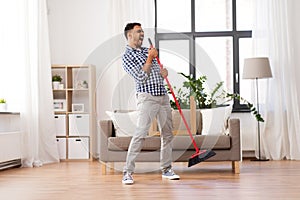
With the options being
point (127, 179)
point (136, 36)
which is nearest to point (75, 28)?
point (136, 36)

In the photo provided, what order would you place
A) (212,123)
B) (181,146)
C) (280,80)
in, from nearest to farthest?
(181,146) → (212,123) → (280,80)

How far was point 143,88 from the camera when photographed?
4230 mm

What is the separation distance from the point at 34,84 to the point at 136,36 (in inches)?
92.6

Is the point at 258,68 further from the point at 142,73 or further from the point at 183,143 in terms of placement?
the point at 142,73

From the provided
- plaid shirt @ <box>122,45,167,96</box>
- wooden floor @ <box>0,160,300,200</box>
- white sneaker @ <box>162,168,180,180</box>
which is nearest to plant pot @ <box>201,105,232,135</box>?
wooden floor @ <box>0,160,300,200</box>

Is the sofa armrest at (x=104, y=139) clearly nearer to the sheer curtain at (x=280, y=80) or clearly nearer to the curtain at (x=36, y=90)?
the curtain at (x=36, y=90)

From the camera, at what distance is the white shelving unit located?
680 centimetres

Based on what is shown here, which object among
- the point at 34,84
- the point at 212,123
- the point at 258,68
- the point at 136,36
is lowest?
the point at 212,123

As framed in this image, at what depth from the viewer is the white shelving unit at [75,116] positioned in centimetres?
680

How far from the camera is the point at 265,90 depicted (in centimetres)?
672

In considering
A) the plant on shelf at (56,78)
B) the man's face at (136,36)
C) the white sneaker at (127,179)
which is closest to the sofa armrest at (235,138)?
the white sneaker at (127,179)

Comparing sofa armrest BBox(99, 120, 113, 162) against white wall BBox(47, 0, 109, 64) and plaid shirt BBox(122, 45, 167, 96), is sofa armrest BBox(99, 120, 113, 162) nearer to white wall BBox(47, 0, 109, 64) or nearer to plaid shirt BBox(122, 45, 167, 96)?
plaid shirt BBox(122, 45, 167, 96)

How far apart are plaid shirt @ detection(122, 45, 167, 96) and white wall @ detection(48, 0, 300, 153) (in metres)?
2.92

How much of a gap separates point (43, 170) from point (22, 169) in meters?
0.32
